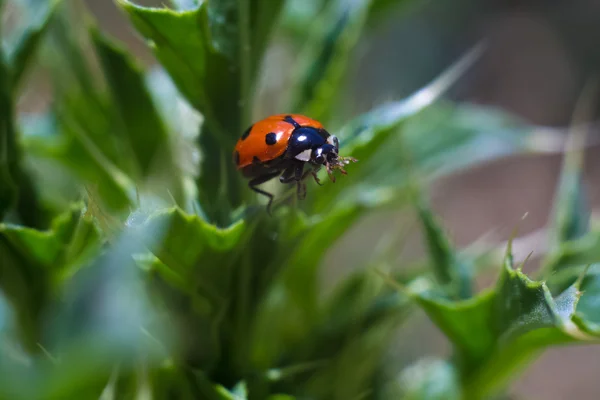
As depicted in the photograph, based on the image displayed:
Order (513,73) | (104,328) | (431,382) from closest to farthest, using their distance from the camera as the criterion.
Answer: (104,328), (431,382), (513,73)

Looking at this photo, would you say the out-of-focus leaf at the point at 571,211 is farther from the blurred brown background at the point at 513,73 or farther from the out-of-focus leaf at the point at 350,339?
the blurred brown background at the point at 513,73

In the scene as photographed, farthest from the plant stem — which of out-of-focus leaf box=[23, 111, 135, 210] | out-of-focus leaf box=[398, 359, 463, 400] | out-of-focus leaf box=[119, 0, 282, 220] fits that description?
out-of-focus leaf box=[398, 359, 463, 400]

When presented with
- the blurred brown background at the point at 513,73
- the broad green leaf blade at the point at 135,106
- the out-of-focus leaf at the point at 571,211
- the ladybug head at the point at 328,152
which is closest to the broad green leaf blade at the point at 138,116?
the broad green leaf blade at the point at 135,106

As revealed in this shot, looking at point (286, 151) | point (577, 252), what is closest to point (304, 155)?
point (286, 151)

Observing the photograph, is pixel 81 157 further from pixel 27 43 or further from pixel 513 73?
pixel 513 73

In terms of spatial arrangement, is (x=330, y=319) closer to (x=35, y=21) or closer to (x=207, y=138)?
(x=207, y=138)

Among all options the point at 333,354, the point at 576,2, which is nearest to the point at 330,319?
the point at 333,354
